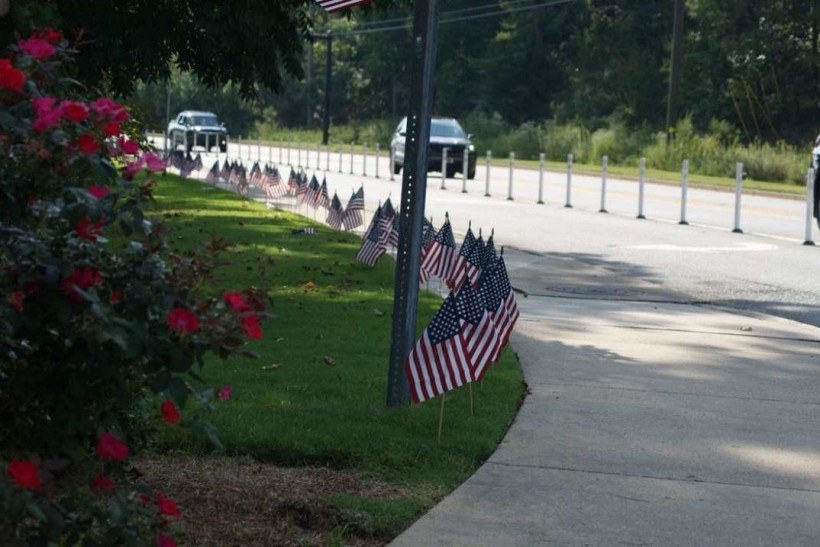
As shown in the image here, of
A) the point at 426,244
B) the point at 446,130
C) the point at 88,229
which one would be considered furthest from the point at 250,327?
the point at 446,130

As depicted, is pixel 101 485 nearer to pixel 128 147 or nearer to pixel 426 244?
pixel 128 147

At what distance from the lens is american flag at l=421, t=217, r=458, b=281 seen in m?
12.1

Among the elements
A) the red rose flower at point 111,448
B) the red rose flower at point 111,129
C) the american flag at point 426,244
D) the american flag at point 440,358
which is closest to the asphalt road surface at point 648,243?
the american flag at point 426,244

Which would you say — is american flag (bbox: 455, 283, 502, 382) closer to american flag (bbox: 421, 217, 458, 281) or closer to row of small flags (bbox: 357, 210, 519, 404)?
row of small flags (bbox: 357, 210, 519, 404)

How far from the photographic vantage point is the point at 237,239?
1856cm

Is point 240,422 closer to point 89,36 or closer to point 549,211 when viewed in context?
point 89,36

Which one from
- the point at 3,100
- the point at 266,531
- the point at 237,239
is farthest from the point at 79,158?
the point at 237,239

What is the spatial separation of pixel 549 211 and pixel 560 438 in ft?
64.4

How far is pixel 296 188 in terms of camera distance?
1000 inches

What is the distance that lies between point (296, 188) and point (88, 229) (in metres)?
21.8

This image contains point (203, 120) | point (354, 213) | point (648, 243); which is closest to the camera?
point (354, 213)

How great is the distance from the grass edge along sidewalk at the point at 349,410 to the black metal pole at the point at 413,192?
0.32 m

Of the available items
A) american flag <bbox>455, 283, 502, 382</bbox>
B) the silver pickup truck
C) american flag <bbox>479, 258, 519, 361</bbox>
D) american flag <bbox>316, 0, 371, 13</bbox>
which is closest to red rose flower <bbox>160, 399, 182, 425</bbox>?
american flag <bbox>455, 283, 502, 382</bbox>

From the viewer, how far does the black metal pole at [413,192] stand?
303 inches
